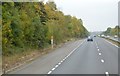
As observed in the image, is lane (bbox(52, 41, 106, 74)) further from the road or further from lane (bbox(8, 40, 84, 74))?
lane (bbox(8, 40, 84, 74))

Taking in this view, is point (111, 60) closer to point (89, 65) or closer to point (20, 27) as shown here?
point (89, 65)

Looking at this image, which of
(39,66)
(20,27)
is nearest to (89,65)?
→ (39,66)

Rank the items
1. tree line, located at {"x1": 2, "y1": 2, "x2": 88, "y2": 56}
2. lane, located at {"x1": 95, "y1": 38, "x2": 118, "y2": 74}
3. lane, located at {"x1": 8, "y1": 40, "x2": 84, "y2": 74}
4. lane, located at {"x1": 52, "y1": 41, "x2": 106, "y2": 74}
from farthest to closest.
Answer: tree line, located at {"x1": 2, "y1": 2, "x2": 88, "y2": 56}
lane, located at {"x1": 95, "y1": 38, "x2": 118, "y2": 74}
lane, located at {"x1": 8, "y1": 40, "x2": 84, "y2": 74}
lane, located at {"x1": 52, "y1": 41, "x2": 106, "y2": 74}

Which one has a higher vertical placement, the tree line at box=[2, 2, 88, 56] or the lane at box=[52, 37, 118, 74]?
the tree line at box=[2, 2, 88, 56]

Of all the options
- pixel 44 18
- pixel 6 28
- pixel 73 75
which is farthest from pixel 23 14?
pixel 73 75

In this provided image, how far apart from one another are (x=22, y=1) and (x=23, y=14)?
138 cm

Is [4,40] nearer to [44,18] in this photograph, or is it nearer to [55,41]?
[44,18]

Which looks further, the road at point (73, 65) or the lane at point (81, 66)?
the road at point (73, 65)

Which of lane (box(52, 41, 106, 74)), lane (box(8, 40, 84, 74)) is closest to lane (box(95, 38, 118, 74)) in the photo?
lane (box(52, 41, 106, 74))

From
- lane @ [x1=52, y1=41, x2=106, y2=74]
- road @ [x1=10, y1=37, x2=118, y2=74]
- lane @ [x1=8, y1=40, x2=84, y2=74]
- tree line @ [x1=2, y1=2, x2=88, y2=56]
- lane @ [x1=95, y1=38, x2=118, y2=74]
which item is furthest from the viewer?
tree line @ [x1=2, y1=2, x2=88, y2=56]

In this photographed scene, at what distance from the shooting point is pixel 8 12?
28.2m

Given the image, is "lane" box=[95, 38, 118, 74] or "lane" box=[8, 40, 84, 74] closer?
"lane" box=[8, 40, 84, 74]

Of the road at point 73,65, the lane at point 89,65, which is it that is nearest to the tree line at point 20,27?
the road at point 73,65

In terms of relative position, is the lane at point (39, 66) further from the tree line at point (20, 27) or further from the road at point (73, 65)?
the tree line at point (20, 27)
